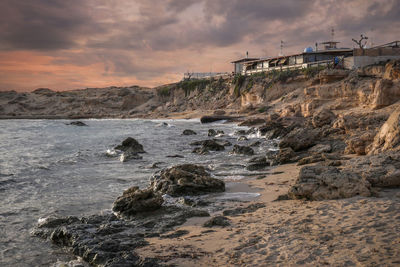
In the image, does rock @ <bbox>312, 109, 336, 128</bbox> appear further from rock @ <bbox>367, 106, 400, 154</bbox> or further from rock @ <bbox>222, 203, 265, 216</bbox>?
rock @ <bbox>222, 203, 265, 216</bbox>

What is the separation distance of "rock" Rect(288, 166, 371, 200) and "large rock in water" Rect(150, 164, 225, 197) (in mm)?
2383

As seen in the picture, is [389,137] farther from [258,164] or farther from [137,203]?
[137,203]

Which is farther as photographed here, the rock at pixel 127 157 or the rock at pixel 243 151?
the rock at pixel 243 151

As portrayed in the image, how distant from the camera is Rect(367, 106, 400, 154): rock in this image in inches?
348

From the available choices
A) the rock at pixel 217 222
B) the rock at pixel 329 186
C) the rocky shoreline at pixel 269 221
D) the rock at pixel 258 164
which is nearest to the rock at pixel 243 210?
the rocky shoreline at pixel 269 221

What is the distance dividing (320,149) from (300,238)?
866 cm

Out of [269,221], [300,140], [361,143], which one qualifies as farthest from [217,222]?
[300,140]

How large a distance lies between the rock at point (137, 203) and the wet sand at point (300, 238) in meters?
1.23

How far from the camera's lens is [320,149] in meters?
13.1

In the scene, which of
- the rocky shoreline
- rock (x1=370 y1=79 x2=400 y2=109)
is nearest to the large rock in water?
the rocky shoreline

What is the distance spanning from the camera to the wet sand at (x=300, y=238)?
4.45 m

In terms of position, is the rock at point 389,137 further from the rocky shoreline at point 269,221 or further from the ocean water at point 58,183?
the ocean water at point 58,183

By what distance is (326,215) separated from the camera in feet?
19.1

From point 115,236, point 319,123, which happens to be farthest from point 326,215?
point 319,123
